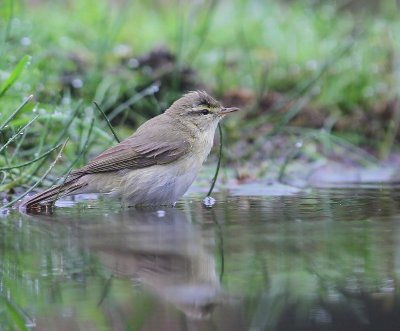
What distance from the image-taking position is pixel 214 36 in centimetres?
1056

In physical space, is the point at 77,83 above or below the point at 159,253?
above

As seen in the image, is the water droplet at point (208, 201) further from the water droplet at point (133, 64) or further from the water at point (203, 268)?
the water droplet at point (133, 64)

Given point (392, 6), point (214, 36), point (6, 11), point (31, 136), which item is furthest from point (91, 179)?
point (392, 6)

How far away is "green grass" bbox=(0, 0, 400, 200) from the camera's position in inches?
283

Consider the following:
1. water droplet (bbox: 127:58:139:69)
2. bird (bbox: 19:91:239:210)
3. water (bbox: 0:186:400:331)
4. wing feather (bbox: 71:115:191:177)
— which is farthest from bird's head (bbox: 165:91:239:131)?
water droplet (bbox: 127:58:139:69)

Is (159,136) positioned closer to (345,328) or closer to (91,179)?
(91,179)

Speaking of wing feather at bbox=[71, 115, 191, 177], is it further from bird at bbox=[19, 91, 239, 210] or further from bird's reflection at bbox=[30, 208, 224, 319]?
bird's reflection at bbox=[30, 208, 224, 319]

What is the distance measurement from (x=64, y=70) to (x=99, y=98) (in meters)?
1.21

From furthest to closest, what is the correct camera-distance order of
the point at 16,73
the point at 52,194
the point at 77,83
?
the point at 77,83, the point at 16,73, the point at 52,194

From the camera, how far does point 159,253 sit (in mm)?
4328

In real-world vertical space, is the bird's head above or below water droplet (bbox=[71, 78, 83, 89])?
below

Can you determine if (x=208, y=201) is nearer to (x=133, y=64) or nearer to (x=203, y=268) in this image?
(x=203, y=268)

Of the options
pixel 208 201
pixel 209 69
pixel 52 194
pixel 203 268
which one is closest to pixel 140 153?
pixel 208 201

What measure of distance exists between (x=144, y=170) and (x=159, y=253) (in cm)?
191
